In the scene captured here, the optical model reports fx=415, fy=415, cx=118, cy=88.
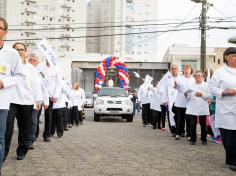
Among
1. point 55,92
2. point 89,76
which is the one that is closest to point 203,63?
point 55,92

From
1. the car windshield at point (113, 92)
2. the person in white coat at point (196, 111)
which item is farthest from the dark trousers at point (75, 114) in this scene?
the person in white coat at point (196, 111)

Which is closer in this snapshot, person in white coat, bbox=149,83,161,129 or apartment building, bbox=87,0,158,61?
person in white coat, bbox=149,83,161,129

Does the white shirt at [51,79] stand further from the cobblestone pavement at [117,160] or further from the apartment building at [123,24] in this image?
the apartment building at [123,24]

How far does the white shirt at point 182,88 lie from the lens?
10141 millimetres

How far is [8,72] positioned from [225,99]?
3.57 meters

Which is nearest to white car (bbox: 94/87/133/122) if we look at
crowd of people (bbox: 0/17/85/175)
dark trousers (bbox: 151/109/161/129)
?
dark trousers (bbox: 151/109/161/129)

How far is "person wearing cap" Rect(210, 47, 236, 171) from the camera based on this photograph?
6352 millimetres

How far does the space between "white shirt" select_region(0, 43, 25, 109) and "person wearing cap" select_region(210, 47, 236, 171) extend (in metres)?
3.32

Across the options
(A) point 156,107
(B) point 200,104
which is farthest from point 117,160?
(A) point 156,107

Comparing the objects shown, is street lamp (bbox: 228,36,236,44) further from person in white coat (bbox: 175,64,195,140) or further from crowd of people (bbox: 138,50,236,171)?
person in white coat (bbox: 175,64,195,140)

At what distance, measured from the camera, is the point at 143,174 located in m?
5.51

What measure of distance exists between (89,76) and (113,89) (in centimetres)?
4049

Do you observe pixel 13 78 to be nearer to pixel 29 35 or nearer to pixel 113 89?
pixel 113 89

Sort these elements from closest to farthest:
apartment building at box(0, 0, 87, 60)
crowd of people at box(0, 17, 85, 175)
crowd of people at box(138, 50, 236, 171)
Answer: crowd of people at box(0, 17, 85, 175) → crowd of people at box(138, 50, 236, 171) → apartment building at box(0, 0, 87, 60)
